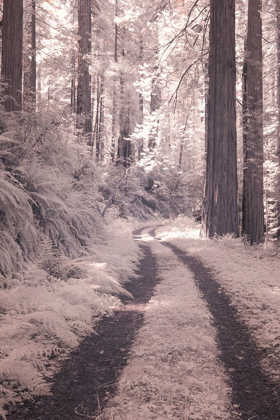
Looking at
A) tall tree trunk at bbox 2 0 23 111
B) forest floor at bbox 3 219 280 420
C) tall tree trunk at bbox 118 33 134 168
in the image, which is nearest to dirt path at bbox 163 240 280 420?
forest floor at bbox 3 219 280 420

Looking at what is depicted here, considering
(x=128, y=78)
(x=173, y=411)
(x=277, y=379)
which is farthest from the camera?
(x=128, y=78)

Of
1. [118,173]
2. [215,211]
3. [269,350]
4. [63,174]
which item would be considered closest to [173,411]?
[269,350]

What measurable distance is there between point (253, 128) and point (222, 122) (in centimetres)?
113

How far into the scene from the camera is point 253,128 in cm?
982

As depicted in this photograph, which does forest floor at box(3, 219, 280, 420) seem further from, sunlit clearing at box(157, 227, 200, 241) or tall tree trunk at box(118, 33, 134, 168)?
tall tree trunk at box(118, 33, 134, 168)

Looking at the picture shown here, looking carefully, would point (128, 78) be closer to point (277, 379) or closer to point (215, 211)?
point (215, 211)

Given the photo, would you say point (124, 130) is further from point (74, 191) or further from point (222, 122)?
point (74, 191)

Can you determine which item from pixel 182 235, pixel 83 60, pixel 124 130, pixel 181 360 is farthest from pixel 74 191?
pixel 124 130

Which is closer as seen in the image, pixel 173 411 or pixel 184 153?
pixel 173 411

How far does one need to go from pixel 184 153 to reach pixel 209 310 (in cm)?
4039

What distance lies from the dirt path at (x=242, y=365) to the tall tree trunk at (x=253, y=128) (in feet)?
19.0

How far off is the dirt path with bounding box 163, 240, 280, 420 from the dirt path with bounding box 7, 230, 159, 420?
101 cm

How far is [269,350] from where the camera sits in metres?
3.00

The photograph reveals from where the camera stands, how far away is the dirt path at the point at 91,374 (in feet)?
7.29
